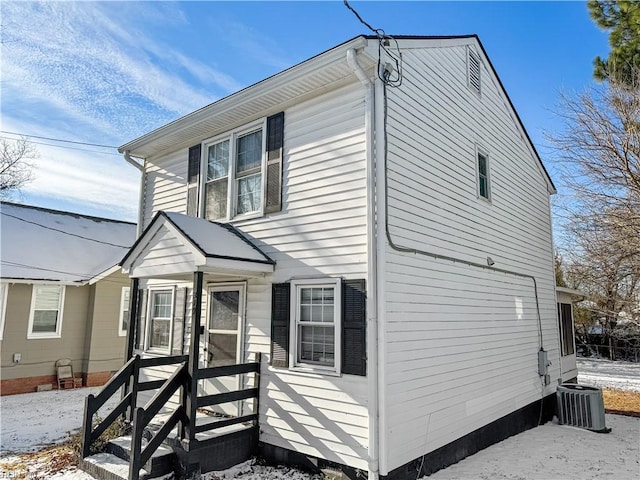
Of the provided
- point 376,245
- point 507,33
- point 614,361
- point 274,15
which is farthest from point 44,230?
Answer: point 614,361

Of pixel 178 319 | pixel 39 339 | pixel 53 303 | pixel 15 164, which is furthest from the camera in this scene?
pixel 15 164

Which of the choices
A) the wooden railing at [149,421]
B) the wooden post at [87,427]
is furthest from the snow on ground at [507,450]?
the wooden railing at [149,421]

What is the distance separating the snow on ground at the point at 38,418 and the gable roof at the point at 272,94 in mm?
5764

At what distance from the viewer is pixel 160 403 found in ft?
17.8

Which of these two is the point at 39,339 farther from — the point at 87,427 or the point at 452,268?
the point at 452,268

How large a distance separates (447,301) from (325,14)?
4957 mm

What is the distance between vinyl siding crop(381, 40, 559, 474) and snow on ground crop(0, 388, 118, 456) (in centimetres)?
631

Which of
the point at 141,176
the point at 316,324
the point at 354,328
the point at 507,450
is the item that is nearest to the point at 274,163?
the point at 316,324

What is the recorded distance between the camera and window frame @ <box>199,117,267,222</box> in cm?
696

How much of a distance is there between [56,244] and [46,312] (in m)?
2.72

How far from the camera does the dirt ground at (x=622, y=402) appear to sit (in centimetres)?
1107

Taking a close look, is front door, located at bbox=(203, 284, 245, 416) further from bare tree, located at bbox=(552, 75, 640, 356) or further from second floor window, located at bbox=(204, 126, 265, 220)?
bare tree, located at bbox=(552, 75, 640, 356)

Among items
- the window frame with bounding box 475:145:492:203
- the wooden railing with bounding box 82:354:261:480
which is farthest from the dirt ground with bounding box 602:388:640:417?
the wooden railing with bounding box 82:354:261:480

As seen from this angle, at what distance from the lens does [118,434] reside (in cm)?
699
